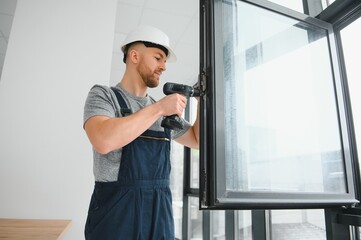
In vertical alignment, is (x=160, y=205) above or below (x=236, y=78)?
below

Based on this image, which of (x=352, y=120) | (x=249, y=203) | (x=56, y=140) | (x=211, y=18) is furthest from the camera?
(x=56, y=140)

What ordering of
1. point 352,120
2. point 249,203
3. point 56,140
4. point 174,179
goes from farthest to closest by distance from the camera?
point 174,179, point 56,140, point 352,120, point 249,203

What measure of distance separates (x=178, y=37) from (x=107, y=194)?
2343 mm

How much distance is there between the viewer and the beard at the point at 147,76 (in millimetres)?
1276

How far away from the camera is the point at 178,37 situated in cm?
299

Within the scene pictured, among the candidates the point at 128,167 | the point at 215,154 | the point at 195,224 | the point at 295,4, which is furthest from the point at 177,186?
the point at 215,154

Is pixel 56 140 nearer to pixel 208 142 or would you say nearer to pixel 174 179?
pixel 208 142

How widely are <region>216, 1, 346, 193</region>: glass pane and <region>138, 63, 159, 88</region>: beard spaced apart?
38 cm

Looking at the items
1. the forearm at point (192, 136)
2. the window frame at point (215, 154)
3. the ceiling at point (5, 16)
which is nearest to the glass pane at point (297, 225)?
the window frame at point (215, 154)

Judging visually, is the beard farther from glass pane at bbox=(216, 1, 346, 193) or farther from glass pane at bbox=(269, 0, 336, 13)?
glass pane at bbox=(269, 0, 336, 13)

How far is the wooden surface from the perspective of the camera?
126 cm

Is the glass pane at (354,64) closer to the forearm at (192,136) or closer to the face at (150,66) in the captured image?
the forearm at (192,136)

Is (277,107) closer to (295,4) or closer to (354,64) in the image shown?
(354,64)

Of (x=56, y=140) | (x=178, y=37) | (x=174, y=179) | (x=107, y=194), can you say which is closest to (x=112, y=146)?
(x=107, y=194)
